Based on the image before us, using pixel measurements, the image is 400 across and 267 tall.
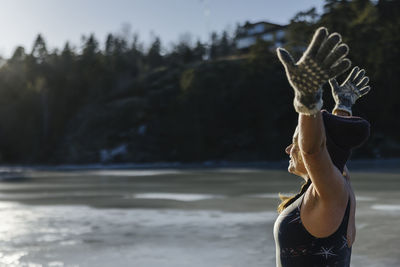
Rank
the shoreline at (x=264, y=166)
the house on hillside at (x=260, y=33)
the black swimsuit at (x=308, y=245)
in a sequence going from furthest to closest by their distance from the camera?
1. the house on hillside at (x=260, y=33)
2. the shoreline at (x=264, y=166)
3. the black swimsuit at (x=308, y=245)

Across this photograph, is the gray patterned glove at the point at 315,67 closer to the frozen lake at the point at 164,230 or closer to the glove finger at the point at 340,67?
the glove finger at the point at 340,67

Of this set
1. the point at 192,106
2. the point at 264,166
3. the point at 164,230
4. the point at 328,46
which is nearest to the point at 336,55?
the point at 328,46

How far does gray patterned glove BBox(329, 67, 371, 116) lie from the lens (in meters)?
2.14

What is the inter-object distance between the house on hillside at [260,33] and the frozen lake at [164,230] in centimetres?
6855

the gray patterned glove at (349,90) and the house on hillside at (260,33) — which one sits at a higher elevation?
the house on hillside at (260,33)

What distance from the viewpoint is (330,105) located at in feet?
151

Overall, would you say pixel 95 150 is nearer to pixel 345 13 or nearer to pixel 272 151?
pixel 272 151

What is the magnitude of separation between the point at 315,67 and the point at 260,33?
286 feet

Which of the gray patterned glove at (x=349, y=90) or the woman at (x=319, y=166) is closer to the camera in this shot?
the woman at (x=319, y=166)

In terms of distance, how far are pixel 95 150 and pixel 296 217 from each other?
6477cm

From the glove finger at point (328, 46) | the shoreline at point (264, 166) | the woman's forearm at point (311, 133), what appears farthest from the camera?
the shoreline at point (264, 166)

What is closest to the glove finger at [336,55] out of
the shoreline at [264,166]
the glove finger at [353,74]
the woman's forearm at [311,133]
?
the woman's forearm at [311,133]

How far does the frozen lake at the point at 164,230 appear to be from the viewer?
22.5ft

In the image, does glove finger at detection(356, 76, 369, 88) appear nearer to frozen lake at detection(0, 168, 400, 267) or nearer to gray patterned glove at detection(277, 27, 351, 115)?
gray patterned glove at detection(277, 27, 351, 115)
